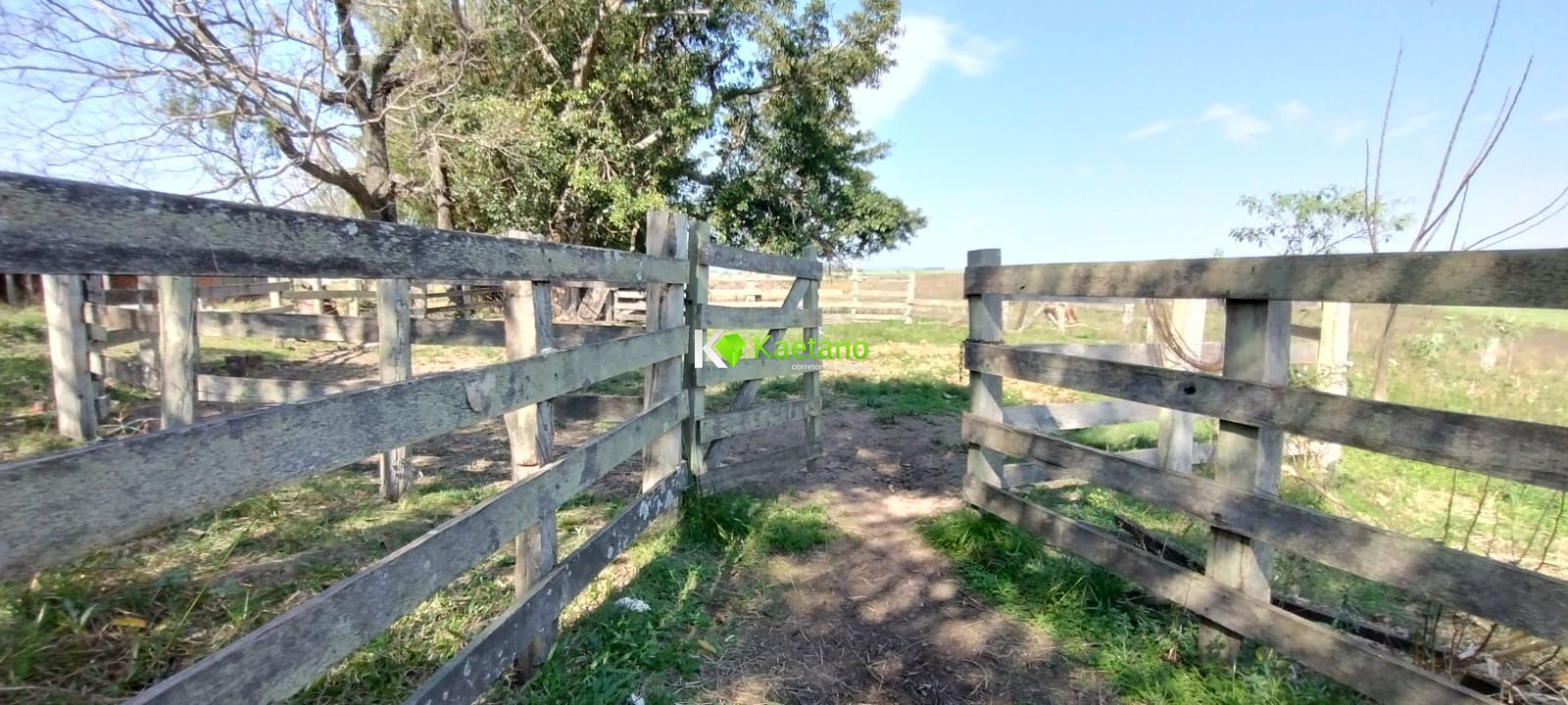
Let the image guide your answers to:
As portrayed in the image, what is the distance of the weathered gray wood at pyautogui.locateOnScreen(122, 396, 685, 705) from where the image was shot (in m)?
1.18

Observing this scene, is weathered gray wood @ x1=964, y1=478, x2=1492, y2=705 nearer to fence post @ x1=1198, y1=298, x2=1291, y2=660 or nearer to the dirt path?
fence post @ x1=1198, y1=298, x2=1291, y2=660

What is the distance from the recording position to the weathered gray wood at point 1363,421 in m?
1.72

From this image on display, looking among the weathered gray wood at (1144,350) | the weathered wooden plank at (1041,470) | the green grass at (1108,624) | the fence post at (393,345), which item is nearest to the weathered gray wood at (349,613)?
the green grass at (1108,624)

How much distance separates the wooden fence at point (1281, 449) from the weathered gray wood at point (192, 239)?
2603 millimetres

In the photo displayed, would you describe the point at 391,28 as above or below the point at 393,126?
above

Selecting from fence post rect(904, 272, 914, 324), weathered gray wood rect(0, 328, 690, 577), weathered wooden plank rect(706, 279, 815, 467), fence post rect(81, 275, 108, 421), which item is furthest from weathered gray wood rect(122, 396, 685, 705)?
fence post rect(904, 272, 914, 324)

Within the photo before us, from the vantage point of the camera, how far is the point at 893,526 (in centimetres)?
427

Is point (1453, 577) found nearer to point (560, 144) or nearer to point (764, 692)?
point (764, 692)

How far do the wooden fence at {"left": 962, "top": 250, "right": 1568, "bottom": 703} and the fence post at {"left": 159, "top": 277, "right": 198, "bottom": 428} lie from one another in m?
4.97

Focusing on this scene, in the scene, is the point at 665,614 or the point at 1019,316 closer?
the point at 665,614

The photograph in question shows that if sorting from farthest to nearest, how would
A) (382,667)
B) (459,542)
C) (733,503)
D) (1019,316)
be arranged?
(1019,316)
(733,503)
(382,667)
(459,542)

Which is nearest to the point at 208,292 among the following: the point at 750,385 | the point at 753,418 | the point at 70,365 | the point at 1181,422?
the point at 70,365

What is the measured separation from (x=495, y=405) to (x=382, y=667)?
1.17 metres

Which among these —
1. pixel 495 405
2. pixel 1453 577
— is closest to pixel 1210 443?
pixel 1453 577
